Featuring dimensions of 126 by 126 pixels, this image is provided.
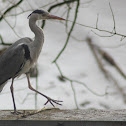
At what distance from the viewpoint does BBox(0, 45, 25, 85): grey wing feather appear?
186 centimetres

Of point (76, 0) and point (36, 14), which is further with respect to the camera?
point (76, 0)

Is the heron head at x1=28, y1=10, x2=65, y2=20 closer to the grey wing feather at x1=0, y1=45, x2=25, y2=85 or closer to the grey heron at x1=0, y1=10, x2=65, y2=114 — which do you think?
the grey heron at x1=0, y1=10, x2=65, y2=114

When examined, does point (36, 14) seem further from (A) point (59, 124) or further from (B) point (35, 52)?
(A) point (59, 124)

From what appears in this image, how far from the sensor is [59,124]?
5.14ft

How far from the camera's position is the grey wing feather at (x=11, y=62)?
1.86 metres

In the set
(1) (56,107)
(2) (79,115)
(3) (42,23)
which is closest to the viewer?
(2) (79,115)

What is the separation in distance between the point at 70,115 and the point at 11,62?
50 cm

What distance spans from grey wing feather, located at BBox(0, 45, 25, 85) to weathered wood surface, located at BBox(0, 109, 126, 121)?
232 mm

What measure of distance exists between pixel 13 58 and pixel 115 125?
75 centimetres

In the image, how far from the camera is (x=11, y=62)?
1.89m

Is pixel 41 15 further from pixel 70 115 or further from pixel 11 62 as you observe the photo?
pixel 70 115

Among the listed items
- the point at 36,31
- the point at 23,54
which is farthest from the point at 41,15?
the point at 23,54

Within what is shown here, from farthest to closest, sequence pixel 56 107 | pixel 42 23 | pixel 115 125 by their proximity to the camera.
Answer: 1. pixel 42 23
2. pixel 56 107
3. pixel 115 125

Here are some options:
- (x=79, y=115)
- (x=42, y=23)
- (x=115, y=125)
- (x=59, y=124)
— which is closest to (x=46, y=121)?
(x=59, y=124)
